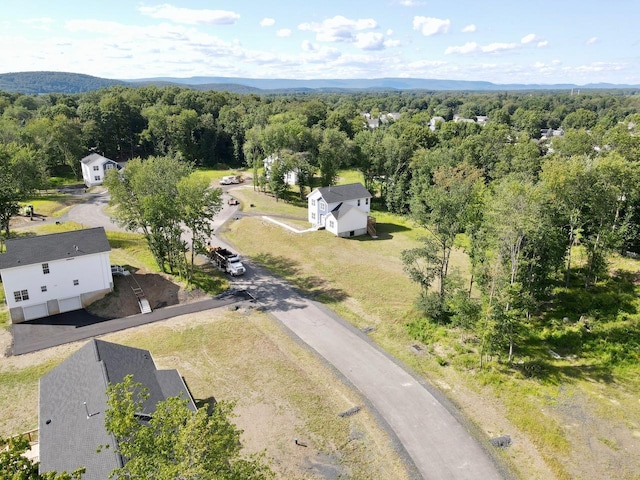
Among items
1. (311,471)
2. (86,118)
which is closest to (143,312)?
(311,471)

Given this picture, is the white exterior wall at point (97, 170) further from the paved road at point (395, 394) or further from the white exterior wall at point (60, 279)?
the paved road at point (395, 394)

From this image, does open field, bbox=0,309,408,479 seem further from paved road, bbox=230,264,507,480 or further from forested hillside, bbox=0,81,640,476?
forested hillside, bbox=0,81,640,476

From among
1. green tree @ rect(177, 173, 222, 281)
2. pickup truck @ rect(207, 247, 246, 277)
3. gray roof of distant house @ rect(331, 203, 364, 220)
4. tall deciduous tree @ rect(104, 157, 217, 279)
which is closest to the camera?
green tree @ rect(177, 173, 222, 281)

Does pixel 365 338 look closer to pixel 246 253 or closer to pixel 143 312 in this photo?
pixel 143 312

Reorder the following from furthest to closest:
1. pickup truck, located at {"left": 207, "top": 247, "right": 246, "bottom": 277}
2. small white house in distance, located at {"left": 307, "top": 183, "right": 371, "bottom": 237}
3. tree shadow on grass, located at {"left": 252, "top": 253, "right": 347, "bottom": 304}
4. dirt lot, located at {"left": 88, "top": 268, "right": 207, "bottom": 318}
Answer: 1. small white house in distance, located at {"left": 307, "top": 183, "right": 371, "bottom": 237}
2. pickup truck, located at {"left": 207, "top": 247, "right": 246, "bottom": 277}
3. tree shadow on grass, located at {"left": 252, "top": 253, "right": 347, "bottom": 304}
4. dirt lot, located at {"left": 88, "top": 268, "right": 207, "bottom": 318}

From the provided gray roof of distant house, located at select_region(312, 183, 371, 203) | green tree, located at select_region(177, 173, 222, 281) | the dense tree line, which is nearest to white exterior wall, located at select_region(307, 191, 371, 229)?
gray roof of distant house, located at select_region(312, 183, 371, 203)

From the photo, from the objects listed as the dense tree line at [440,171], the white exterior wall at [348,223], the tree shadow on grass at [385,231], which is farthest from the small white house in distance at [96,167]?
the tree shadow on grass at [385,231]
